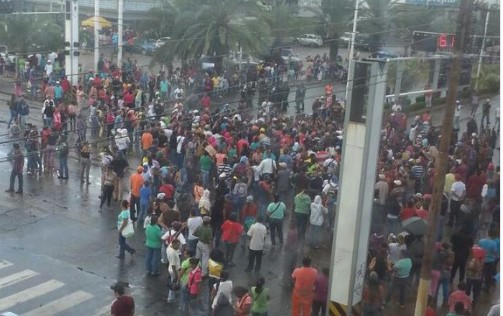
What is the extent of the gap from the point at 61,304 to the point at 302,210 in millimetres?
4765

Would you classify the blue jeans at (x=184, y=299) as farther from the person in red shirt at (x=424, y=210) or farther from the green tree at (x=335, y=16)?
the green tree at (x=335, y=16)

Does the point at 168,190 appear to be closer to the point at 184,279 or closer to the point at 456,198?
the point at 184,279

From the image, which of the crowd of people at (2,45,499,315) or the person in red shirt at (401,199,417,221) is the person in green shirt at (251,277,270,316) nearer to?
the crowd of people at (2,45,499,315)

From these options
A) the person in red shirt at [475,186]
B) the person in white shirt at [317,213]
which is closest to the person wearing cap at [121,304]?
the person in white shirt at [317,213]

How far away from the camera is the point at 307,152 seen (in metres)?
18.9

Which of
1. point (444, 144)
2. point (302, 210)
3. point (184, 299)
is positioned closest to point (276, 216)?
point (302, 210)

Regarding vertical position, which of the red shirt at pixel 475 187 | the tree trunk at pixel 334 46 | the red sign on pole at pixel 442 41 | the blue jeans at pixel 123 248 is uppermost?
the red sign on pole at pixel 442 41

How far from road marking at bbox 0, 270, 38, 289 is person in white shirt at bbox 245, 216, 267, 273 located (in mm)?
3694

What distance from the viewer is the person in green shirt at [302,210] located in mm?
14523

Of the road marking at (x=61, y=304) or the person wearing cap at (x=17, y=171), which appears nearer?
the road marking at (x=61, y=304)

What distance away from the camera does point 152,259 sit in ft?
43.5

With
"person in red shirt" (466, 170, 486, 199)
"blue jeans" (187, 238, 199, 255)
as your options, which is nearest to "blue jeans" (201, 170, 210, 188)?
"blue jeans" (187, 238, 199, 255)

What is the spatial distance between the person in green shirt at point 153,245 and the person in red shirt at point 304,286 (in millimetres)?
2808

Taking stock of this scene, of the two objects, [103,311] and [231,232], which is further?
[231,232]
